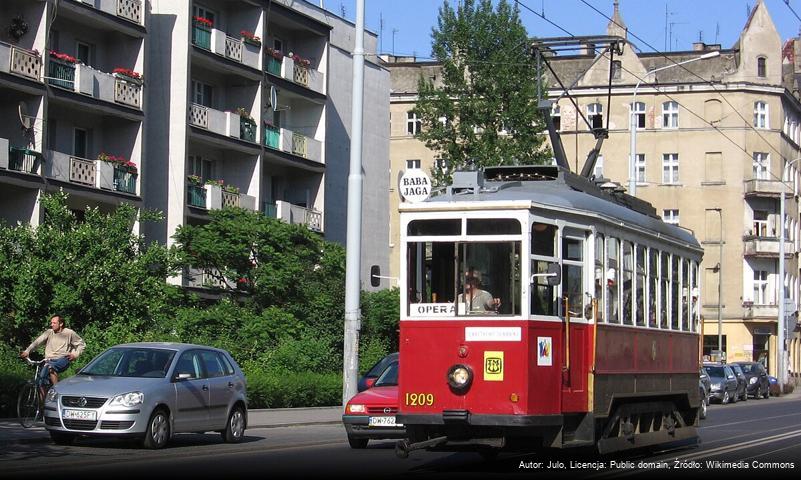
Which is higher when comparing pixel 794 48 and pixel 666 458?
pixel 794 48

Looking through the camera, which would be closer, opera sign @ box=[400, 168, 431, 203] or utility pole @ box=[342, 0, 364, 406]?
opera sign @ box=[400, 168, 431, 203]

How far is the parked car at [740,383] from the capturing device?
48469 millimetres

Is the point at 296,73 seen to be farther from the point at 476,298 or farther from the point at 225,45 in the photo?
the point at 476,298

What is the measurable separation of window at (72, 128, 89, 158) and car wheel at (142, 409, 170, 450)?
2089 cm

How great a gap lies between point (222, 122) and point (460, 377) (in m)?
29.0

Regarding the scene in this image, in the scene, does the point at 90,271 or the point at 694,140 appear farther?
the point at 694,140

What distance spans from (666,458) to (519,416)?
13.7 feet

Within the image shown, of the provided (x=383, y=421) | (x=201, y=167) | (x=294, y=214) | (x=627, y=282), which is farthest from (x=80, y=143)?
(x=627, y=282)

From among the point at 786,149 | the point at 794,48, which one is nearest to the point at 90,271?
the point at 786,149

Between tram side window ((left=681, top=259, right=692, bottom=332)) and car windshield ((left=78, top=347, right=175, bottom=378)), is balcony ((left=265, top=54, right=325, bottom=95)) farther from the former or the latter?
tram side window ((left=681, top=259, right=692, bottom=332))

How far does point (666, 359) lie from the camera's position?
17.8 m

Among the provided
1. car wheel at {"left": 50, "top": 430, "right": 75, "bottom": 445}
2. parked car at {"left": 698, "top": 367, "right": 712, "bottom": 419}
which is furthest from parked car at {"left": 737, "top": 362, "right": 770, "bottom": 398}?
car wheel at {"left": 50, "top": 430, "right": 75, "bottom": 445}

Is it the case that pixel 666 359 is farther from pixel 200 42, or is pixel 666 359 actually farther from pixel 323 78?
pixel 323 78

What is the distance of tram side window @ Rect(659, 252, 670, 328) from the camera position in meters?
Answer: 17.7
